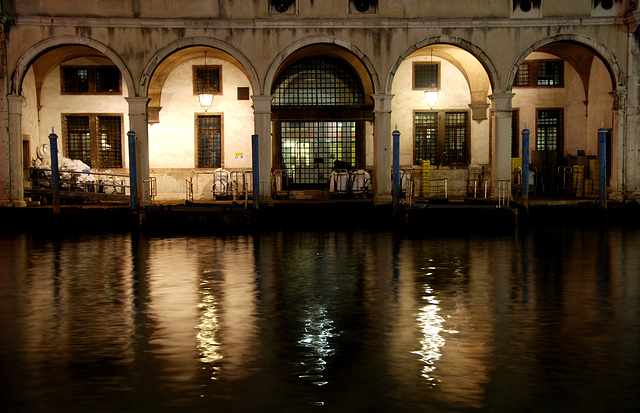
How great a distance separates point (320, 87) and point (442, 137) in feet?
14.3

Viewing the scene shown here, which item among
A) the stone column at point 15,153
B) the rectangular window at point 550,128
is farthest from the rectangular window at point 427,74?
the stone column at point 15,153

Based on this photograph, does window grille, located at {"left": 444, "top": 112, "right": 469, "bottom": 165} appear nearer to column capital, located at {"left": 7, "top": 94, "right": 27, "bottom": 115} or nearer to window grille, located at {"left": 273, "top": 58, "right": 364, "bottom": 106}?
window grille, located at {"left": 273, "top": 58, "right": 364, "bottom": 106}

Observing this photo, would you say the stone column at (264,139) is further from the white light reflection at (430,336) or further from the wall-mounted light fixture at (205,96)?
the white light reflection at (430,336)

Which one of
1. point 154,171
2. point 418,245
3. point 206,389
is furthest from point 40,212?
point 206,389

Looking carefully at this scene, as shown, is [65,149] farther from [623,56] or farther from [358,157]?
[623,56]

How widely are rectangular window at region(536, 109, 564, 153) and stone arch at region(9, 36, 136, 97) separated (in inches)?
520

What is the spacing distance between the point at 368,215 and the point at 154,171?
826 cm

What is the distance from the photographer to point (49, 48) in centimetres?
1922

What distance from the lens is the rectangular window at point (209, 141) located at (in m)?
23.8

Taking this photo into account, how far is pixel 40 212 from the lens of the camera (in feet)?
59.5

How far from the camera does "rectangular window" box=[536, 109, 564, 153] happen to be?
24.0m

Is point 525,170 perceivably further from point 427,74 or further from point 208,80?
point 208,80

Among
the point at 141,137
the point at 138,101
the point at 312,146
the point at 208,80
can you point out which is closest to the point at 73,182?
the point at 141,137

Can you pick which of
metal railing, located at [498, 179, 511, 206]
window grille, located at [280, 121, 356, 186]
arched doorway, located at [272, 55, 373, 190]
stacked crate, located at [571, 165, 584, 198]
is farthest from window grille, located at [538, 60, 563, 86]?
window grille, located at [280, 121, 356, 186]
